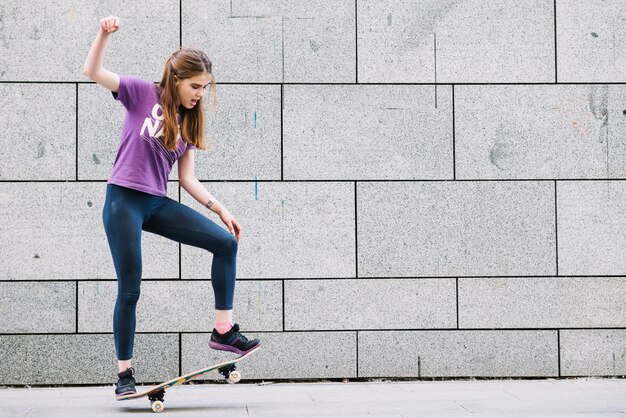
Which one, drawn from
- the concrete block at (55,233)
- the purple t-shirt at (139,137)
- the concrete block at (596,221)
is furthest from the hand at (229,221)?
the concrete block at (596,221)

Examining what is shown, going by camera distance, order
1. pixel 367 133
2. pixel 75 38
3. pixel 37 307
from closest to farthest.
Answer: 1. pixel 37 307
2. pixel 75 38
3. pixel 367 133

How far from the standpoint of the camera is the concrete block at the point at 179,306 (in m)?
5.98

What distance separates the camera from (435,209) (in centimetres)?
617

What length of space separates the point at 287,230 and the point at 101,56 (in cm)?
217

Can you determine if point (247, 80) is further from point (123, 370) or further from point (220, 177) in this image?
point (123, 370)

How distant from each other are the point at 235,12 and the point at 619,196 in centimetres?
330

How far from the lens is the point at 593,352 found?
242 inches

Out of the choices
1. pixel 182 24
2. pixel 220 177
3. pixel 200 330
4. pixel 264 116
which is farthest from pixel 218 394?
pixel 182 24

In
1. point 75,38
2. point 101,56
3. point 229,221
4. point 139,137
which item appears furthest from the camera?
point 75,38

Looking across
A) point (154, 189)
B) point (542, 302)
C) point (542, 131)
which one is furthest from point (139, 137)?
point (542, 302)

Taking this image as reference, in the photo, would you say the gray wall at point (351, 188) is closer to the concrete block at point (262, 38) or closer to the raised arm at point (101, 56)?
the concrete block at point (262, 38)

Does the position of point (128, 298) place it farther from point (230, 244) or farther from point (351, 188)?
point (351, 188)

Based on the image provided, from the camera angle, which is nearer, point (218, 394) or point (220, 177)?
point (218, 394)

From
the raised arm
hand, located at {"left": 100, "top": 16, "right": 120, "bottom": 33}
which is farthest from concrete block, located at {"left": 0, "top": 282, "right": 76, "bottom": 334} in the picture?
hand, located at {"left": 100, "top": 16, "right": 120, "bottom": 33}
